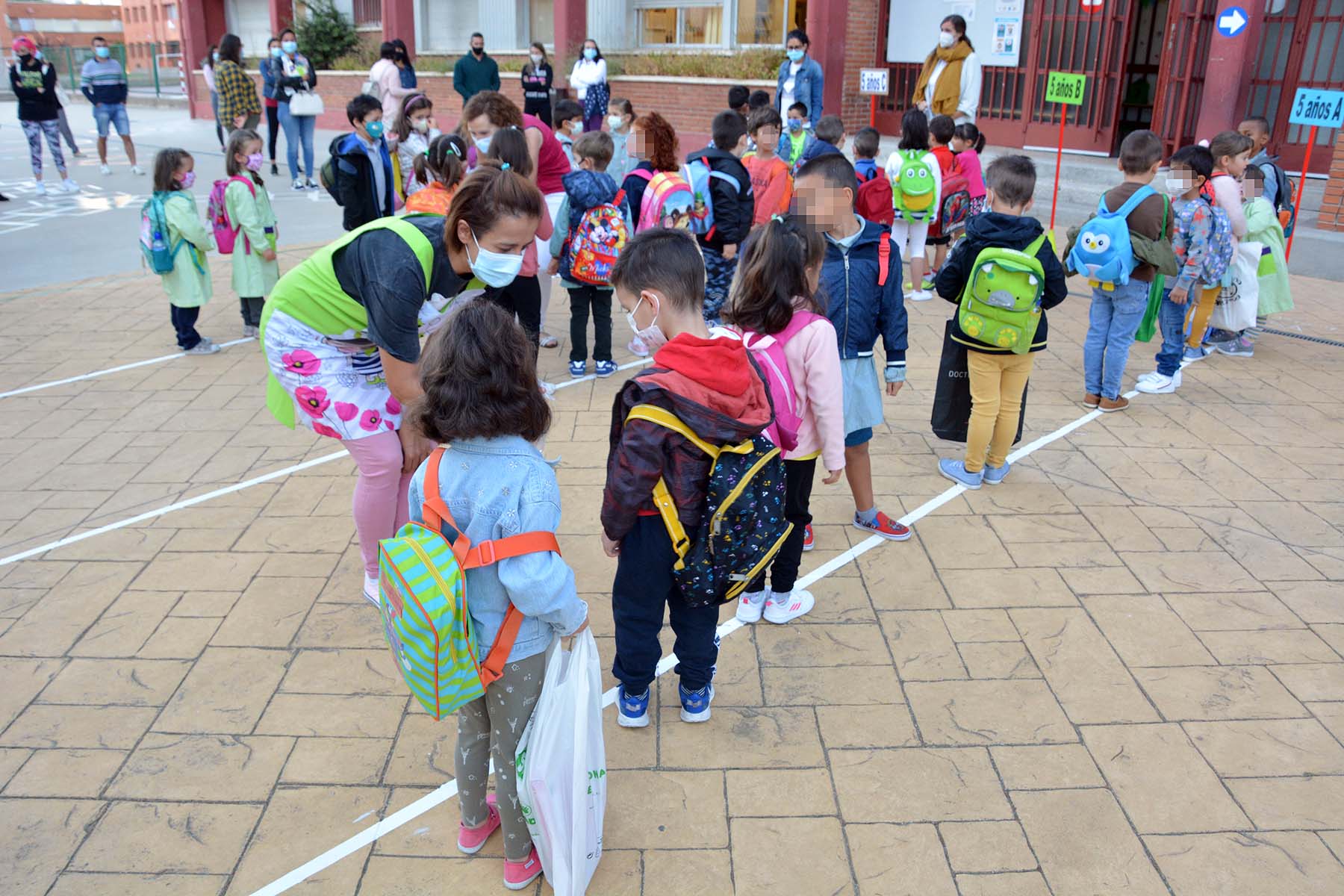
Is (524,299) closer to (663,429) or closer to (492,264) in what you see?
(492,264)

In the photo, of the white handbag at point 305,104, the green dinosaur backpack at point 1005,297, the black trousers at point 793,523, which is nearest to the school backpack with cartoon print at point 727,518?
the black trousers at point 793,523

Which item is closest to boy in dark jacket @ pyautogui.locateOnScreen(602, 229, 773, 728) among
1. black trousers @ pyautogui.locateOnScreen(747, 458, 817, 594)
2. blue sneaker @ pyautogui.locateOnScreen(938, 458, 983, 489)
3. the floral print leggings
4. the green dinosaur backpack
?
black trousers @ pyautogui.locateOnScreen(747, 458, 817, 594)

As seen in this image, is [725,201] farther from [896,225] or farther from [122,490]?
[122,490]

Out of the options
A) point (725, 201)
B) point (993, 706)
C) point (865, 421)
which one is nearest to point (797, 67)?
point (725, 201)

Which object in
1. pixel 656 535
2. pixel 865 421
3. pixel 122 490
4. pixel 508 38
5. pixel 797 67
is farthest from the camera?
pixel 508 38

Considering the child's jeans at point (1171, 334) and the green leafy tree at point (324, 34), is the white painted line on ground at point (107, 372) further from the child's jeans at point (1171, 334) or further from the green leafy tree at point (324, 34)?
the green leafy tree at point (324, 34)

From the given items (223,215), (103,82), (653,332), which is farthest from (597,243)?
(103,82)

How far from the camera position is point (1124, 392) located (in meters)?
6.36

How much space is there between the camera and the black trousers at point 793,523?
3.69m

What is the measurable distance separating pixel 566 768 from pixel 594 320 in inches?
173

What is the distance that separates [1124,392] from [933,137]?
2.73 m

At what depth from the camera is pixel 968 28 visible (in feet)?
45.1

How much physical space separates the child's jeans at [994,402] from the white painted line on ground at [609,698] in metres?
0.25

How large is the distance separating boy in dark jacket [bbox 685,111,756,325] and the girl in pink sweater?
2.84m
